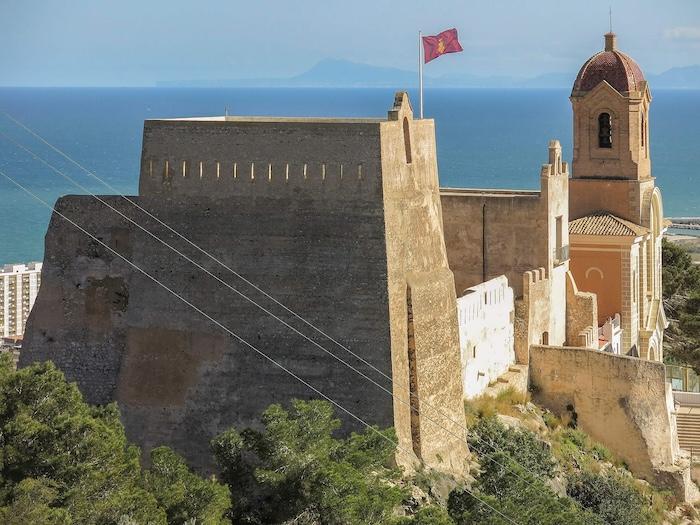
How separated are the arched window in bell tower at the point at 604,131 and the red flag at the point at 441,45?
11.6m

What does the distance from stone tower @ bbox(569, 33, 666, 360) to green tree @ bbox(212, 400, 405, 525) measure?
1726 centimetres

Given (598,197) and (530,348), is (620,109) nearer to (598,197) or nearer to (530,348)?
(598,197)

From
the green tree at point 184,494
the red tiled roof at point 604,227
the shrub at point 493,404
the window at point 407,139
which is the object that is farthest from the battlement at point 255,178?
the red tiled roof at point 604,227

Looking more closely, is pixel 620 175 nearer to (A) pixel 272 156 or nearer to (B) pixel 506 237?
(B) pixel 506 237

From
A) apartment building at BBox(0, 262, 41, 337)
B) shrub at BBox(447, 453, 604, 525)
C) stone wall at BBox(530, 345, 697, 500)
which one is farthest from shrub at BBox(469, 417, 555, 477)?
apartment building at BBox(0, 262, 41, 337)

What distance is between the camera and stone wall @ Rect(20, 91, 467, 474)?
84.5 ft

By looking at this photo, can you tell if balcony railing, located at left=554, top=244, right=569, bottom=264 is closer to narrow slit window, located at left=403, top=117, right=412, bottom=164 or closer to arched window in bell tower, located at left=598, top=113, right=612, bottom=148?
arched window in bell tower, located at left=598, top=113, right=612, bottom=148

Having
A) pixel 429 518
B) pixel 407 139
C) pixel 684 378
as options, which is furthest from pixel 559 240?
pixel 429 518

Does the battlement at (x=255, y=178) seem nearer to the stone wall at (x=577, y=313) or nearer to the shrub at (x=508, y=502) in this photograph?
the shrub at (x=508, y=502)

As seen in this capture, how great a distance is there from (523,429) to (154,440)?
781 cm

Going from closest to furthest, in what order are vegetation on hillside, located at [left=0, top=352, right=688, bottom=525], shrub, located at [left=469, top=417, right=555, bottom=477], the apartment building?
vegetation on hillside, located at [left=0, top=352, right=688, bottom=525] → shrub, located at [left=469, top=417, right=555, bottom=477] → the apartment building

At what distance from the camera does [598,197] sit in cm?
4162

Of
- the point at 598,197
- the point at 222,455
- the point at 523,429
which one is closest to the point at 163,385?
the point at 222,455

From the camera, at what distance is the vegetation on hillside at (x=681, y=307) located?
4572 centimetres
